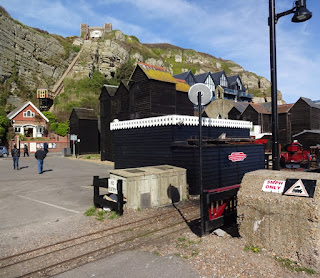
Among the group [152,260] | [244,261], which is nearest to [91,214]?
[152,260]

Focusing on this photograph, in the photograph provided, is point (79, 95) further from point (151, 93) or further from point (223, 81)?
point (151, 93)

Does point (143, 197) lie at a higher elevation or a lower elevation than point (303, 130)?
lower

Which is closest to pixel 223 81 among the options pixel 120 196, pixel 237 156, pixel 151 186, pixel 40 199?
pixel 237 156

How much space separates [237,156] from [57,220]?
9307 millimetres

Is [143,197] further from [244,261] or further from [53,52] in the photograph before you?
[53,52]

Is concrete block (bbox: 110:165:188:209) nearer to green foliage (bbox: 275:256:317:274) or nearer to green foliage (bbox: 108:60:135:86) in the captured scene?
green foliage (bbox: 275:256:317:274)

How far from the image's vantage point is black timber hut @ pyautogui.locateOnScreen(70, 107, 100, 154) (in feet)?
124

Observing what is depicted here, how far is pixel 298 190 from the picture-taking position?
201 inches

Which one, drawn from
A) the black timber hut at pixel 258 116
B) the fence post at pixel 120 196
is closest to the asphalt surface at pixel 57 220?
the fence post at pixel 120 196

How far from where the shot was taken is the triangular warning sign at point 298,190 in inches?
197

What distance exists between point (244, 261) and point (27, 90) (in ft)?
210

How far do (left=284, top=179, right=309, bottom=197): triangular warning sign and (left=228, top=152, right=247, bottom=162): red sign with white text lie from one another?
308 inches

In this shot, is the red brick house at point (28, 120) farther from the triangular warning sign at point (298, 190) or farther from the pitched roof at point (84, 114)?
the triangular warning sign at point (298, 190)

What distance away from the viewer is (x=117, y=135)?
1662 centimetres
